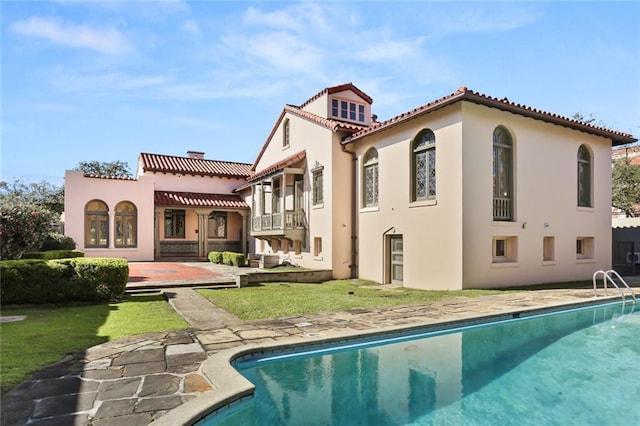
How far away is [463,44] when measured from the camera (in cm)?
1141

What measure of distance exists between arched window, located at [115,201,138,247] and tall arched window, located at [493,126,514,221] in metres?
21.0

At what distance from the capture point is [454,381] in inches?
235

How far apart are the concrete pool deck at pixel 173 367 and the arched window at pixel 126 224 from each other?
17.1 m

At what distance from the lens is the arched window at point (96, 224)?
23.6m

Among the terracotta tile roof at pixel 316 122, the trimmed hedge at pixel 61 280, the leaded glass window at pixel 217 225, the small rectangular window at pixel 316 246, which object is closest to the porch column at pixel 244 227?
the leaded glass window at pixel 217 225

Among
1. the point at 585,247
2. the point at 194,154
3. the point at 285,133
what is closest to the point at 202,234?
the point at 194,154

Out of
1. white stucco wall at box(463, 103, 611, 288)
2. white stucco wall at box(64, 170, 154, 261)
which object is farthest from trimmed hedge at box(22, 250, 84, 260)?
white stucco wall at box(463, 103, 611, 288)

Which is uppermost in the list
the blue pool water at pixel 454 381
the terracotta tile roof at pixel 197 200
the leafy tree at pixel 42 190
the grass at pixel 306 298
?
the leafy tree at pixel 42 190

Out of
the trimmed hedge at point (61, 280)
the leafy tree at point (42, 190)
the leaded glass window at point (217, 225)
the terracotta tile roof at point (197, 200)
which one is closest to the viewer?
the trimmed hedge at point (61, 280)

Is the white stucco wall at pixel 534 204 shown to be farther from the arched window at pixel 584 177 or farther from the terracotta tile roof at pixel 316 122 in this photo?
the terracotta tile roof at pixel 316 122

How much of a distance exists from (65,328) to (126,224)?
1868 centimetres

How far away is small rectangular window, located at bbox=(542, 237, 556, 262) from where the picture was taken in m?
15.0

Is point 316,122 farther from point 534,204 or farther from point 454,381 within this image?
point 454,381

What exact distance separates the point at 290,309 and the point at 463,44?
901 cm
